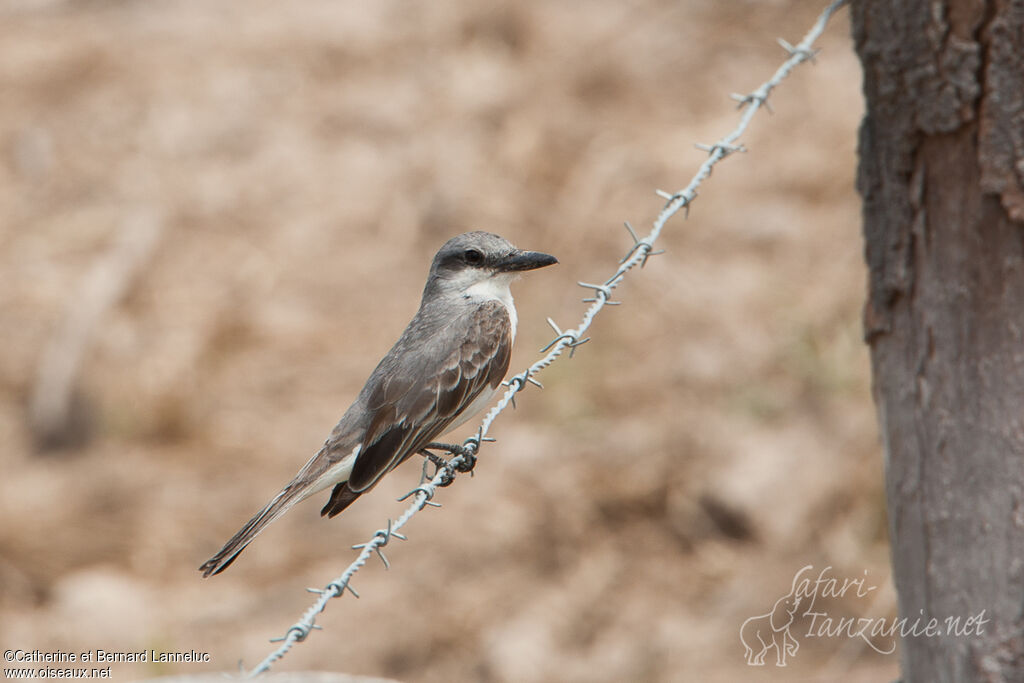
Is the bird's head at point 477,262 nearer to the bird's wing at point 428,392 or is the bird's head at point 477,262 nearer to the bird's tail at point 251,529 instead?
the bird's wing at point 428,392

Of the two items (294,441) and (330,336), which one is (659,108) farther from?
(294,441)

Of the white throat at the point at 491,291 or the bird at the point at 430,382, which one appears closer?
the bird at the point at 430,382

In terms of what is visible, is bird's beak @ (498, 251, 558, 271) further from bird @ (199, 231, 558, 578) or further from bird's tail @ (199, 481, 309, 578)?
bird's tail @ (199, 481, 309, 578)

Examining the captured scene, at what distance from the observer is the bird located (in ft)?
12.3

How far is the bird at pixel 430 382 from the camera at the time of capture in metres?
3.76

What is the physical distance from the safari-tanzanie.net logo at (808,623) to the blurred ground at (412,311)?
0.26 feet

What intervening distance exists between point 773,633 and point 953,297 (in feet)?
12.6

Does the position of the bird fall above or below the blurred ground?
below

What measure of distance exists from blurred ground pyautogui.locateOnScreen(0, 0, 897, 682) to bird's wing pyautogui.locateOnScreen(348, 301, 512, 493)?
2.45 meters

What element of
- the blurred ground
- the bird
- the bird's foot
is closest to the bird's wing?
the bird

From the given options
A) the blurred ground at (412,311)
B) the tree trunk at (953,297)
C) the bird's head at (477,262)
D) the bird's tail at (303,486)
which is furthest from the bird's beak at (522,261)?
the blurred ground at (412,311)

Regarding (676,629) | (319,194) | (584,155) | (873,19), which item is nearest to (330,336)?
(319,194)

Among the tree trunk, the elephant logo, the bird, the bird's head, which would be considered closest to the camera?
the tree trunk

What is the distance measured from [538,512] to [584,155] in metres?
4.17
